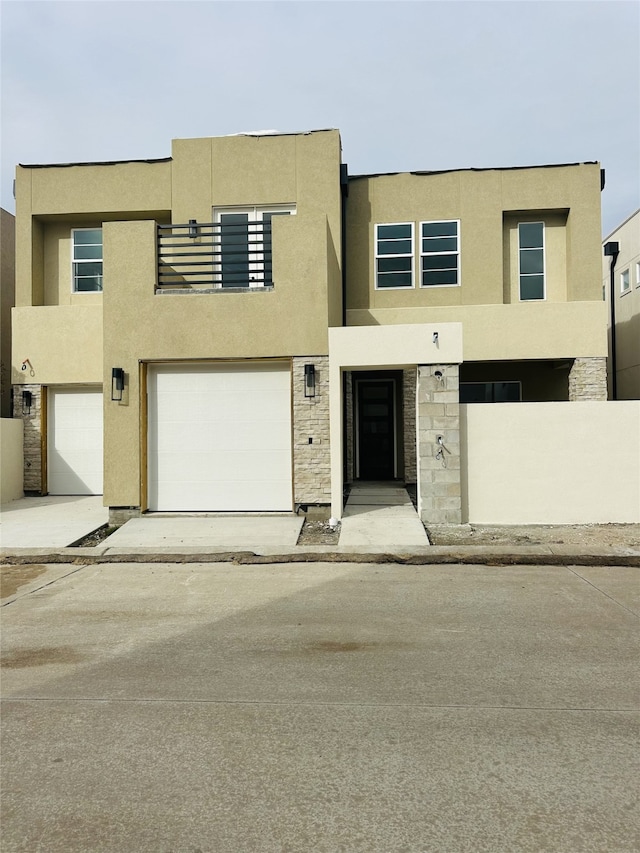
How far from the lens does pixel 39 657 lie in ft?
16.3

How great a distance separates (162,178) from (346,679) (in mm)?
13034

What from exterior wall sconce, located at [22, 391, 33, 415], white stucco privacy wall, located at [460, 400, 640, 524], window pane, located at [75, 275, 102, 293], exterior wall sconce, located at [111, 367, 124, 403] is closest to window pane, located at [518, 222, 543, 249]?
white stucco privacy wall, located at [460, 400, 640, 524]

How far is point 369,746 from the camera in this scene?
3479 millimetres

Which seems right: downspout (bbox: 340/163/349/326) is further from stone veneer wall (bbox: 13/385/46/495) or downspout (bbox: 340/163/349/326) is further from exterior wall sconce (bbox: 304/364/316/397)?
stone veneer wall (bbox: 13/385/46/495)

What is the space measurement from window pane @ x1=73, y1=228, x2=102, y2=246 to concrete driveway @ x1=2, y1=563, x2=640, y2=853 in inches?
433

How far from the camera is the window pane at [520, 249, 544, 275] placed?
1461cm

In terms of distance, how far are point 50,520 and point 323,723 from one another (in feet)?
30.0

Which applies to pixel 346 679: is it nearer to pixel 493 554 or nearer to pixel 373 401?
pixel 493 554

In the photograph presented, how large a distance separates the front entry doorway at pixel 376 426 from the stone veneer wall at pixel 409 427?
125 centimetres

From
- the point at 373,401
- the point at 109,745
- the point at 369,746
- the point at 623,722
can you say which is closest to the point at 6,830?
the point at 109,745

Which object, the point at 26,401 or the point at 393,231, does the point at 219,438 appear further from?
the point at 393,231

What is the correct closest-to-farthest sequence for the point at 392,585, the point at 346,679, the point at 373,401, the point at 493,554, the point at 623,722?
1. the point at 623,722
2. the point at 346,679
3. the point at 392,585
4. the point at 493,554
5. the point at 373,401

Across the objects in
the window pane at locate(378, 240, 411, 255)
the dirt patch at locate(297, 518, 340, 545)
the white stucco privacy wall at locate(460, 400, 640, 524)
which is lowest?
the dirt patch at locate(297, 518, 340, 545)

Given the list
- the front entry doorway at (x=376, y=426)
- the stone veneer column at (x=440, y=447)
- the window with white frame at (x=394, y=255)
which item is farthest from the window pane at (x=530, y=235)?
the stone veneer column at (x=440, y=447)
